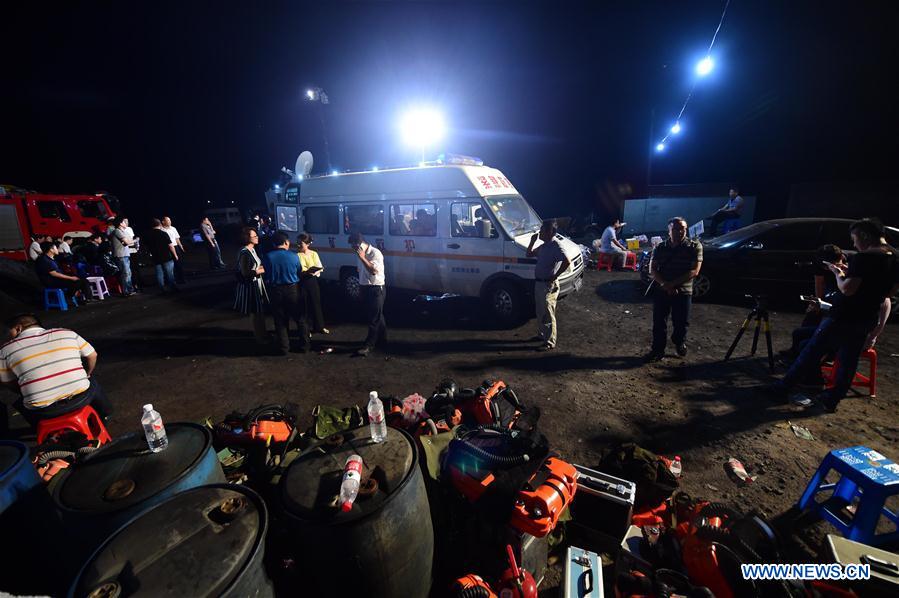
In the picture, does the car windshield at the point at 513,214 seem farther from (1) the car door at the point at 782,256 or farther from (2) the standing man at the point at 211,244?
(2) the standing man at the point at 211,244

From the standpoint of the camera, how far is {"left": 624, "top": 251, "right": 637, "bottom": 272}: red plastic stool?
10586 mm

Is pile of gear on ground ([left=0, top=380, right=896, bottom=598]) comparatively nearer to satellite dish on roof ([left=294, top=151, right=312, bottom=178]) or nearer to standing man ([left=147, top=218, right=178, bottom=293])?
satellite dish on roof ([left=294, top=151, right=312, bottom=178])

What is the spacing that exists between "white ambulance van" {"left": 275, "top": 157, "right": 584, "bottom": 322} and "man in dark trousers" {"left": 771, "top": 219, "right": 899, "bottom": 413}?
3.28 m

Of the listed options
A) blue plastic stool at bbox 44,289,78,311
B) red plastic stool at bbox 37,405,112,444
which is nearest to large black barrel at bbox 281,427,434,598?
red plastic stool at bbox 37,405,112,444

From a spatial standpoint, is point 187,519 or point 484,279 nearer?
point 187,519

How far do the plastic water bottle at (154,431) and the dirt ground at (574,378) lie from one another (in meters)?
2.48

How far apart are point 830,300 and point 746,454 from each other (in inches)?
101

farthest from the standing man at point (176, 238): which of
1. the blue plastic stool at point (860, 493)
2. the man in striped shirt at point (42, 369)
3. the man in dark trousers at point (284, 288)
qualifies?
the blue plastic stool at point (860, 493)

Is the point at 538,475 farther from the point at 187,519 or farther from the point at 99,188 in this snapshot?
the point at 99,188

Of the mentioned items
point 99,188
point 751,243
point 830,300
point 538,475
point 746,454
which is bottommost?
point 746,454

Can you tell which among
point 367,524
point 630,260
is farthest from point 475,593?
point 630,260

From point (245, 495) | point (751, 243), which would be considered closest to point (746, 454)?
point (245, 495)

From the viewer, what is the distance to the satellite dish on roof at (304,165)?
1002 centimetres

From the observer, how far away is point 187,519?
1614 mm
